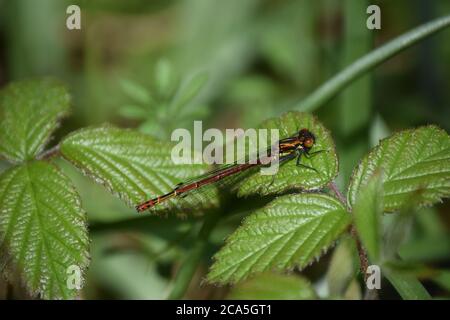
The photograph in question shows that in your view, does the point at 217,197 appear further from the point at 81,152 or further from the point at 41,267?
the point at 41,267

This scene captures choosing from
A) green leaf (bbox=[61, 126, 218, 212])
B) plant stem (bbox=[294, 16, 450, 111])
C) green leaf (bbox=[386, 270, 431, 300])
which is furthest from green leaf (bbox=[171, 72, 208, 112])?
green leaf (bbox=[386, 270, 431, 300])

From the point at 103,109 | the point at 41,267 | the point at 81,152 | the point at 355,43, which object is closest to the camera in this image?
the point at 41,267

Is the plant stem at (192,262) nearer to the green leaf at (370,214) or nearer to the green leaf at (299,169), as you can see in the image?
the green leaf at (299,169)

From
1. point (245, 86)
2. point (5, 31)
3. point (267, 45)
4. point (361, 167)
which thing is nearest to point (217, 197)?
point (361, 167)

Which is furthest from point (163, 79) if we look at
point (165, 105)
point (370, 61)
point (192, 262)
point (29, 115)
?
point (370, 61)

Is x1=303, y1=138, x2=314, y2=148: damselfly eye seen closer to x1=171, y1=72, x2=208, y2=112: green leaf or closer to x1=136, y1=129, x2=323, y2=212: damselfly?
x1=136, y1=129, x2=323, y2=212: damselfly

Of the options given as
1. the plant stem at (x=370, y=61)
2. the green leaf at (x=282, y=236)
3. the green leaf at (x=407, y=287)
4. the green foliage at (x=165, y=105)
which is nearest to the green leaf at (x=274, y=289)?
the green leaf at (x=282, y=236)
